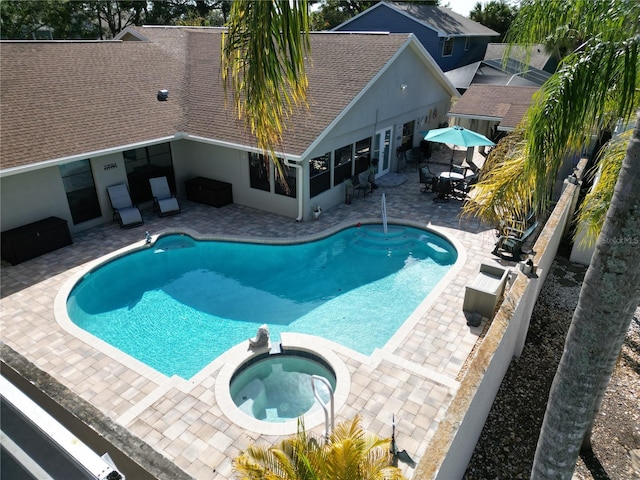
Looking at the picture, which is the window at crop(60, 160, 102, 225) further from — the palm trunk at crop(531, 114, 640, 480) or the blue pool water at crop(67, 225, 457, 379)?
the palm trunk at crop(531, 114, 640, 480)

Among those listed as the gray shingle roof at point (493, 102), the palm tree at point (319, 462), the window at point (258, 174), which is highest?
the gray shingle roof at point (493, 102)

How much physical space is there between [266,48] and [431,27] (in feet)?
118

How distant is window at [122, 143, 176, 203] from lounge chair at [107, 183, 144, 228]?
817mm

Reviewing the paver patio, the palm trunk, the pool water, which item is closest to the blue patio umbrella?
the paver patio

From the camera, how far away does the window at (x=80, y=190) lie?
14812 mm

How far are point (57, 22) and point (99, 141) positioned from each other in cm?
4129

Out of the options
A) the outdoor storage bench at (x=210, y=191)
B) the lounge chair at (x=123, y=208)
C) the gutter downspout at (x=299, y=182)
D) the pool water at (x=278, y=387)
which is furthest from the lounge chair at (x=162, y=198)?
the pool water at (x=278, y=387)

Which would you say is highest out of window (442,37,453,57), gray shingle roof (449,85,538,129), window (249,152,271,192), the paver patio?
window (442,37,453,57)

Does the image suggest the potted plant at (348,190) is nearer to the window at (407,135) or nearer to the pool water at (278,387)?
the window at (407,135)

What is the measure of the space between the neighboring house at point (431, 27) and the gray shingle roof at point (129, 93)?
1799cm

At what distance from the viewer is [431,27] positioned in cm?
3497

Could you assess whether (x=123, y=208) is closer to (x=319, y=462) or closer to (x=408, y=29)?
(x=319, y=462)

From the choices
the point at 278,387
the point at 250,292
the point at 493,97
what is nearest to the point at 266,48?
the point at 278,387

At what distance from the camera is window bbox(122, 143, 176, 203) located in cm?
1675
